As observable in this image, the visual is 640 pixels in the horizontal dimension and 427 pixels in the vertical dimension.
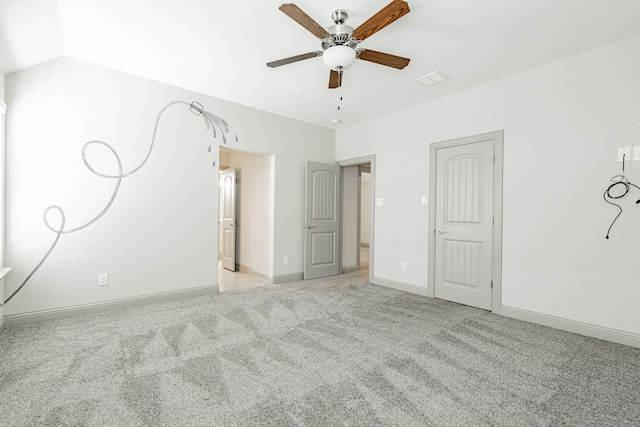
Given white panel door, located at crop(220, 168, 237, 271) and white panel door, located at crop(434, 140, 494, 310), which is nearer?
white panel door, located at crop(434, 140, 494, 310)

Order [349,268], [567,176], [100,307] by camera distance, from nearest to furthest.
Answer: [567,176] → [100,307] → [349,268]

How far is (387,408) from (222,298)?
2.76 meters

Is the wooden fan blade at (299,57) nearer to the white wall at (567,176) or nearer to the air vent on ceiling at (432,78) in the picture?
the air vent on ceiling at (432,78)

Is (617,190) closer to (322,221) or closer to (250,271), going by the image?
(322,221)

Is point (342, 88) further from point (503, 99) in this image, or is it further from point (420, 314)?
point (420, 314)

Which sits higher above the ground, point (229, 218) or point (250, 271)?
point (229, 218)

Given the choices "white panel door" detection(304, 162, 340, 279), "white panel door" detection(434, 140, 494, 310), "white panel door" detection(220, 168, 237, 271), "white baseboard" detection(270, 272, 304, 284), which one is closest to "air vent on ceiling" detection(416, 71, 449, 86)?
"white panel door" detection(434, 140, 494, 310)

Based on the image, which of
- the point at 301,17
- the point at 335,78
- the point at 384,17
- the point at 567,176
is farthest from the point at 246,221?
the point at 567,176

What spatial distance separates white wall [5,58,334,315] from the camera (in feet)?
9.50

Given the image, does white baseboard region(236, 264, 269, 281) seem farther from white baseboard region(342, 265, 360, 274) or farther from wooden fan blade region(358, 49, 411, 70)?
wooden fan blade region(358, 49, 411, 70)

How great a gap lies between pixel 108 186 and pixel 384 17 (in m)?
3.30

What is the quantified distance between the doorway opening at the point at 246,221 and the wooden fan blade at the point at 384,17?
291 centimetres

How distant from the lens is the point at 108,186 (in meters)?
3.31

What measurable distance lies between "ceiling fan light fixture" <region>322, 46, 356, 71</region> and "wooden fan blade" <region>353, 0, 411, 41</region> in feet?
0.37
